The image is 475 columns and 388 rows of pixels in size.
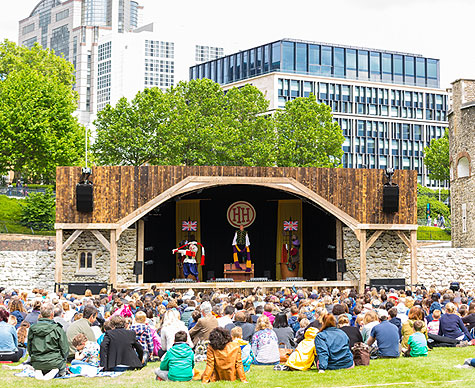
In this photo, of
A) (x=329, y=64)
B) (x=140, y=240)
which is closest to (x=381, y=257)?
(x=140, y=240)

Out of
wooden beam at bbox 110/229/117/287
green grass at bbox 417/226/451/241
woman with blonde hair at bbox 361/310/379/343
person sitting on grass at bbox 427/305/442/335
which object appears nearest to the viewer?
woman with blonde hair at bbox 361/310/379/343

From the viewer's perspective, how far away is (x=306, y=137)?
44344 mm

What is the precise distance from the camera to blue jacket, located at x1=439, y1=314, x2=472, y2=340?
11.2m

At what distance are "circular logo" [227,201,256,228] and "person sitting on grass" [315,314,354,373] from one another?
1569 centimetres

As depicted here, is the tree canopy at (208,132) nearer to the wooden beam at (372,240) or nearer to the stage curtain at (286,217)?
the stage curtain at (286,217)

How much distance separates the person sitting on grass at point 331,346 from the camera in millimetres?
9375

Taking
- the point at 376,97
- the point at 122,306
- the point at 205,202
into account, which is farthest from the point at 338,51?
the point at 122,306

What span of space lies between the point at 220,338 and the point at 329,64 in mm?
71091

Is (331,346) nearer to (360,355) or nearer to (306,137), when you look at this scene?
(360,355)

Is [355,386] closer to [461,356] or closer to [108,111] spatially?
[461,356]

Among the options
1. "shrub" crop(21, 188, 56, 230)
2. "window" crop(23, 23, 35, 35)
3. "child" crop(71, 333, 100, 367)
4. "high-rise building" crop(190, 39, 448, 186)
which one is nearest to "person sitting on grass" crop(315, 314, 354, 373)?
"child" crop(71, 333, 100, 367)

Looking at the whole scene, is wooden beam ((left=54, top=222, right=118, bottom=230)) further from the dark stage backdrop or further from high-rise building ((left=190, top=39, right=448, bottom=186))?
high-rise building ((left=190, top=39, right=448, bottom=186))

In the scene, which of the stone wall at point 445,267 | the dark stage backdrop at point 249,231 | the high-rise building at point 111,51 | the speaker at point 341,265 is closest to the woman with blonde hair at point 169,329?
the speaker at point 341,265

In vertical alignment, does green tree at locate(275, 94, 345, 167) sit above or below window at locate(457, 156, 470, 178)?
above
